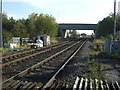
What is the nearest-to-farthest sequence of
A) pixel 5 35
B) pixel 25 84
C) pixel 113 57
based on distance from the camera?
pixel 25 84 < pixel 113 57 < pixel 5 35

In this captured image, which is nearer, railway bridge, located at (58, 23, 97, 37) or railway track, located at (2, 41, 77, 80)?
railway track, located at (2, 41, 77, 80)

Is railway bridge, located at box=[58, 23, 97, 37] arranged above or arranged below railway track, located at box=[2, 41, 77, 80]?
above

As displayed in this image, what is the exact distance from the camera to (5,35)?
1144 inches

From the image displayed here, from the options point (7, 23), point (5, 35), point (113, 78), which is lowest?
point (113, 78)

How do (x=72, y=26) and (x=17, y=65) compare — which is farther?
(x=72, y=26)

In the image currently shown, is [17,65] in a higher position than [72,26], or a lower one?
lower

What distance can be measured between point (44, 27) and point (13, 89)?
49202 mm

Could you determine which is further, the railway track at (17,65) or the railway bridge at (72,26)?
the railway bridge at (72,26)

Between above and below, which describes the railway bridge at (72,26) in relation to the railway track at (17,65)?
above

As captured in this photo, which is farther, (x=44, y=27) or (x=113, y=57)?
(x=44, y=27)

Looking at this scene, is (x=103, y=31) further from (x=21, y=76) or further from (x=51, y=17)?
(x=21, y=76)

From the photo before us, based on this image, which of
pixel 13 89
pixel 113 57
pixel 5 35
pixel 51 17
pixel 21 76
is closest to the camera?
pixel 13 89

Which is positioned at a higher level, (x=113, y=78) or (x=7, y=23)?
(x=7, y=23)

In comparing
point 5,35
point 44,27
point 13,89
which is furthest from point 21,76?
point 44,27
